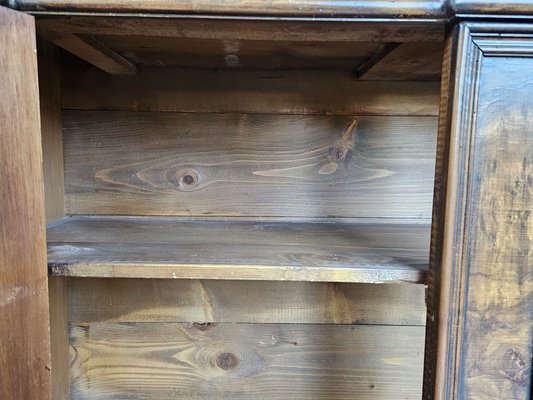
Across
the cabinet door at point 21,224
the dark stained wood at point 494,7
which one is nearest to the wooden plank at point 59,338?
the cabinet door at point 21,224

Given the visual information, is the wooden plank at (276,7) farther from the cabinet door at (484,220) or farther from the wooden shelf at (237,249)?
the wooden shelf at (237,249)

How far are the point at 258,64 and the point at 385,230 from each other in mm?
338

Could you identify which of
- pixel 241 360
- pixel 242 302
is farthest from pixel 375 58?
pixel 241 360

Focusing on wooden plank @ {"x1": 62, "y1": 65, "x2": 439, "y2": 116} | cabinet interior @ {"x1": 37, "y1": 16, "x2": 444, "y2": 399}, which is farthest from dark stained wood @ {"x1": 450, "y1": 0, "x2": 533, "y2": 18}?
wooden plank @ {"x1": 62, "y1": 65, "x2": 439, "y2": 116}

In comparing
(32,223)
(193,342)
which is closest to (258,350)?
(193,342)

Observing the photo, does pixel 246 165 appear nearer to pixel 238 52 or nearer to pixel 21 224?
pixel 238 52

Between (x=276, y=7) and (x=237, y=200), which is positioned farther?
(x=237, y=200)

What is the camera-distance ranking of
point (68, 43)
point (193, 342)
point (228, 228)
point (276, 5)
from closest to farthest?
point (276, 5)
point (68, 43)
point (228, 228)
point (193, 342)

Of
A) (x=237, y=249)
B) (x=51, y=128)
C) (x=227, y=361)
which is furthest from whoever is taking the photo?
(x=227, y=361)

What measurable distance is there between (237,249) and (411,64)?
14.1 inches

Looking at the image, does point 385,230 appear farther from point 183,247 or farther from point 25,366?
point 25,366

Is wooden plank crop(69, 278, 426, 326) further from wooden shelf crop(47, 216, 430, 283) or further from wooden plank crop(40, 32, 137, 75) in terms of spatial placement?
wooden plank crop(40, 32, 137, 75)

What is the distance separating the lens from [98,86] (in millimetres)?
719

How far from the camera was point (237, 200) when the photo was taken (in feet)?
2.45
